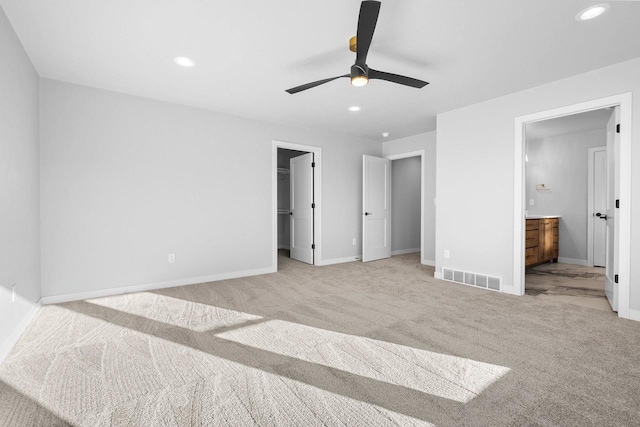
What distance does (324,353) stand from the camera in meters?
2.12

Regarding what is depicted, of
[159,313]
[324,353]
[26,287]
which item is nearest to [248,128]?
[159,313]

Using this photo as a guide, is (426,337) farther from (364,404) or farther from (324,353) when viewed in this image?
(364,404)

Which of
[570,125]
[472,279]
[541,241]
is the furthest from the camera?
[541,241]

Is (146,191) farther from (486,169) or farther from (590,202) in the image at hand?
(590,202)

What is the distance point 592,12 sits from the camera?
6.96 ft

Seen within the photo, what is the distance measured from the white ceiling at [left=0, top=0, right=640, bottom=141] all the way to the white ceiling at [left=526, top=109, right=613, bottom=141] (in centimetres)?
203

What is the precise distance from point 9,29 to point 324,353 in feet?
10.9

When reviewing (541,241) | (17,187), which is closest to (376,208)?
(541,241)

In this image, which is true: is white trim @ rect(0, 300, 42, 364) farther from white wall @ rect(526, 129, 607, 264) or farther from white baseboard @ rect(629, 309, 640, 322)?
white wall @ rect(526, 129, 607, 264)

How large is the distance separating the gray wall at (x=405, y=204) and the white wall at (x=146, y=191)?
2.70m

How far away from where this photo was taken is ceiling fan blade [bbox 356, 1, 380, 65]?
174 cm

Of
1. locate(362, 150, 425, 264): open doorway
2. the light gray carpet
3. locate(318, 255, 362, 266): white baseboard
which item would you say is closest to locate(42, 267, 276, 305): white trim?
the light gray carpet

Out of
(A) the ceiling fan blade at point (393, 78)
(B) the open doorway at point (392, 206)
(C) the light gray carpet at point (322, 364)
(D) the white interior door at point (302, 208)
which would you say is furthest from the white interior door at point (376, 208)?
(A) the ceiling fan blade at point (393, 78)

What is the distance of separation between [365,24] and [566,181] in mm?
5908
